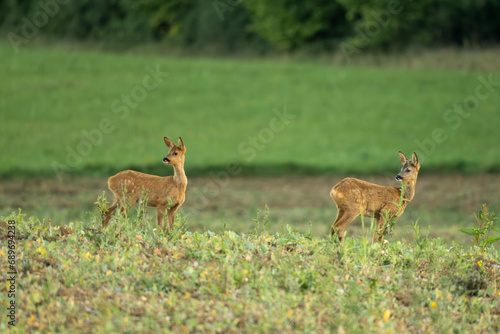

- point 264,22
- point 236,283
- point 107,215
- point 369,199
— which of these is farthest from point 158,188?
point 264,22

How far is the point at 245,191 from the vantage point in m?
19.7

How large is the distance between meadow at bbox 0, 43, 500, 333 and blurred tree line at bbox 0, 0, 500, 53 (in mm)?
4829

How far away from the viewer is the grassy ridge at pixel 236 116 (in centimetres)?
2300

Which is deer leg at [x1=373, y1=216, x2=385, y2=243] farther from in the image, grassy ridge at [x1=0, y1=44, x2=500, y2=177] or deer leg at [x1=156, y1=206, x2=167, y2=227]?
grassy ridge at [x1=0, y1=44, x2=500, y2=177]

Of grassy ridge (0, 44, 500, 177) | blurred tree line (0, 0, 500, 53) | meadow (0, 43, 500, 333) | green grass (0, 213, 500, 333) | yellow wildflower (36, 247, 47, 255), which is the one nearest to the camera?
green grass (0, 213, 500, 333)

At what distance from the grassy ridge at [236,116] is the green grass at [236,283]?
13.4 meters

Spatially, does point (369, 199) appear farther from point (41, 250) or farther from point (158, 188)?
point (41, 250)

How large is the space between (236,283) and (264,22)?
41.0 metres

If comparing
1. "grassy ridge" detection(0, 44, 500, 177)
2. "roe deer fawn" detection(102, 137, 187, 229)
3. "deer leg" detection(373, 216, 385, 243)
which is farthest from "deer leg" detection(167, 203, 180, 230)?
"grassy ridge" detection(0, 44, 500, 177)

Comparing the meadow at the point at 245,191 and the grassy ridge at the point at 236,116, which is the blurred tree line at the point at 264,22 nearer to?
the meadow at the point at 245,191

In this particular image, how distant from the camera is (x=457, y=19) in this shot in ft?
136

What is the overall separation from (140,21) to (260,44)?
9399mm

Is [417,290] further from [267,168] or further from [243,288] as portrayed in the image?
[267,168]

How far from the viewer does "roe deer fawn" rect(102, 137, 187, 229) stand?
709cm
